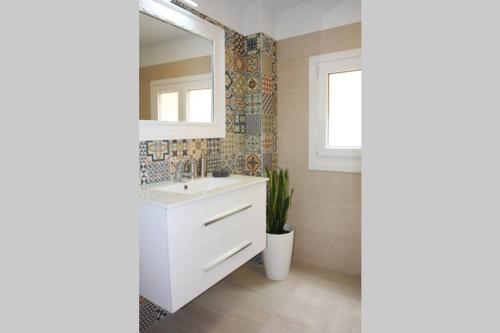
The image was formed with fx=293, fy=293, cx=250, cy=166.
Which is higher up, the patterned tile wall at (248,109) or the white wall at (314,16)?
the white wall at (314,16)

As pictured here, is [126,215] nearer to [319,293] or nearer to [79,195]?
[79,195]

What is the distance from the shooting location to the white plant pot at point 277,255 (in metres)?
2.21

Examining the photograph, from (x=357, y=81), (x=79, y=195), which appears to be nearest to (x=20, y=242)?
(x=79, y=195)

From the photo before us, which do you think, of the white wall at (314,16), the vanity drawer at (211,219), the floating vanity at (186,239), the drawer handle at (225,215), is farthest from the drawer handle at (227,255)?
the white wall at (314,16)

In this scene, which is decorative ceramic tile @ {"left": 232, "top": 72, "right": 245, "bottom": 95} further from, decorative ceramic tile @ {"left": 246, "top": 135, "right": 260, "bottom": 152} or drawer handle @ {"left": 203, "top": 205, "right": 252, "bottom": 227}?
drawer handle @ {"left": 203, "top": 205, "right": 252, "bottom": 227}

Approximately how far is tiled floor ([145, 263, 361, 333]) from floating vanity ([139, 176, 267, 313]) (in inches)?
15.5

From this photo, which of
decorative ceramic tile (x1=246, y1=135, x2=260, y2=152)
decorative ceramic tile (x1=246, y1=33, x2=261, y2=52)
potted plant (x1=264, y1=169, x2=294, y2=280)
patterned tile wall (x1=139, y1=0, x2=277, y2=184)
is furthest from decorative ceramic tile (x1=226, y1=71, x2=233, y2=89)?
potted plant (x1=264, y1=169, x2=294, y2=280)

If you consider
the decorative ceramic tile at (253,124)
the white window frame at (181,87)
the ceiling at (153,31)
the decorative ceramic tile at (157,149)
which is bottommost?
the decorative ceramic tile at (157,149)

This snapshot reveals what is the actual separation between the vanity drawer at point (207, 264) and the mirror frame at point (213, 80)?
72 cm

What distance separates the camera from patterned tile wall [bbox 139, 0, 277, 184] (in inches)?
89.9

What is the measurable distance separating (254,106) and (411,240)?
2.24 meters

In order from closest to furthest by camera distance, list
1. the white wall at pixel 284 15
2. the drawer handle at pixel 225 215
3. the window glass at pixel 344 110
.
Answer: the drawer handle at pixel 225 215 < the white wall at pixel 284 15 < the window glass at pixel 344 110

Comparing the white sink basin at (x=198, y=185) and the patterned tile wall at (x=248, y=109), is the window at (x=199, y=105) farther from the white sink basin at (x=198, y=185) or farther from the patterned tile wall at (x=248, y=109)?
the white sink basin at (x=198, y=185)

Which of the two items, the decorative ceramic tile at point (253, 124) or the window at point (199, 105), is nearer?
the window at point (199, 105)
